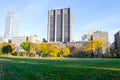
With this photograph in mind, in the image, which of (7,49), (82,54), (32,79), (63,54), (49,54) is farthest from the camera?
(82,54)

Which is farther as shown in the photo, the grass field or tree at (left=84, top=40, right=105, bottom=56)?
tree at (left=84, top=40, right=105, bottom=56)

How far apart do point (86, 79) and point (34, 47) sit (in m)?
119

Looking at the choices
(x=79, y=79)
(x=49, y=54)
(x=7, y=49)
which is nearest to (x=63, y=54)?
(x=49, y=54)

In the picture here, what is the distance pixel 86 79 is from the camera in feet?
31.5

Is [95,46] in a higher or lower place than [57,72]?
higher

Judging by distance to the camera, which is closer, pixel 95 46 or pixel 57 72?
pixel 57 72

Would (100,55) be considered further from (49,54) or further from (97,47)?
(49,54)

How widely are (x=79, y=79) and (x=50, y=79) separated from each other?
4.75ft

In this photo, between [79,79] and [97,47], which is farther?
[97,47]

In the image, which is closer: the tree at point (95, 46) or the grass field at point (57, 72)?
the grass field at point (57, 72)

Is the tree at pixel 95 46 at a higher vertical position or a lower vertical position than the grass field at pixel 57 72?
higher

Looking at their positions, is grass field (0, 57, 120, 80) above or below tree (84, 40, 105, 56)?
below

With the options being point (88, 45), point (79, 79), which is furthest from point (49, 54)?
point (79, 79)

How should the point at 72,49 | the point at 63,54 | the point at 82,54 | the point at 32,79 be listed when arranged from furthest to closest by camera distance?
1. the point at 72,49
2. the point at 82,54
3. the point at 63,54
4. the point at 32,79
